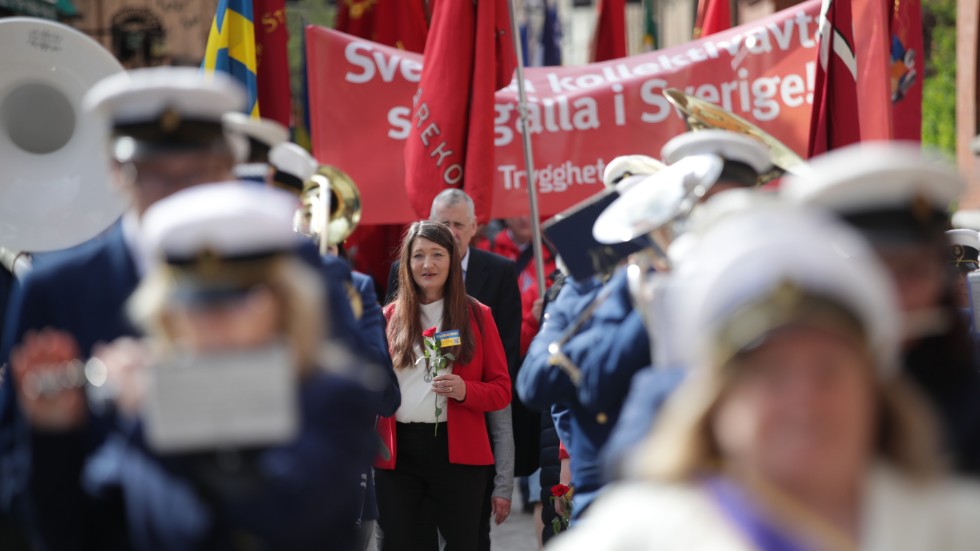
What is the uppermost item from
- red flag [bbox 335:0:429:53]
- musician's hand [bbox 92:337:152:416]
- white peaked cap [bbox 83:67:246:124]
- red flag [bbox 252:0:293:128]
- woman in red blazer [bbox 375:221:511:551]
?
red flag [bbox 335:0:429:53]

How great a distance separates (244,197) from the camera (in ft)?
7.79

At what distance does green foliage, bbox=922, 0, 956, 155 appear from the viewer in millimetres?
27141

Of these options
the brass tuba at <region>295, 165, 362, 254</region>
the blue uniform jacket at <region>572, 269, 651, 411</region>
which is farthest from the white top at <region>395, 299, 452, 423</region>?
the blue uniform jacket at <region>572, 269, 651, 411</region>

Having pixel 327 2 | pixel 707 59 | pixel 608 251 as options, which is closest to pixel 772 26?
pixel 707 59

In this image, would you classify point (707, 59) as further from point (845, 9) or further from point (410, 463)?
point (410, 463)

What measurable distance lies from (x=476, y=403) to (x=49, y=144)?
239cm

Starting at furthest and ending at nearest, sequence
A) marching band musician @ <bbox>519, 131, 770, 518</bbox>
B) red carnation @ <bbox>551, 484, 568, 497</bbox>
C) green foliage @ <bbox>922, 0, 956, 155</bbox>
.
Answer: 1. green foliage @ <bbox>922, 0, 956, 155</bbox>
2. red carnation @ <bbox>551, 484, 568, 497</bbox>
3. marching band musician @ <bbox>519, 131, 770, 518</bbox>

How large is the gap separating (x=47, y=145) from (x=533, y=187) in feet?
12.4

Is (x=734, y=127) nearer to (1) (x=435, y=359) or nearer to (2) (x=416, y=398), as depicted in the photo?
(1) (x=435, y=359)

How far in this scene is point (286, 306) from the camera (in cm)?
236

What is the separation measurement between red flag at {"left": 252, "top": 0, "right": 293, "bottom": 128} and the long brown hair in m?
2.14

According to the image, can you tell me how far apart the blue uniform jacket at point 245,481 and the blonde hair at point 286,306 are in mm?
77

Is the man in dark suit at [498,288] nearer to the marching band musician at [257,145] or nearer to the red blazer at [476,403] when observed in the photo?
the red blazer at [476,403]

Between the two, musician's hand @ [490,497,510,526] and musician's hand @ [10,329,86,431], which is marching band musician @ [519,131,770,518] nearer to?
musician's hand @ [10,329,86,431]
